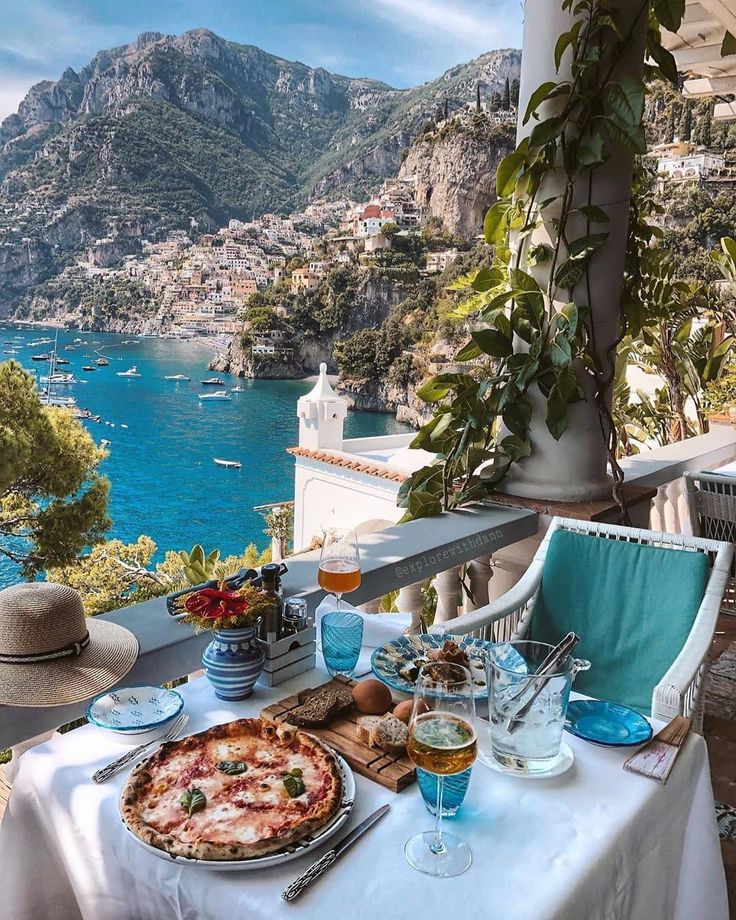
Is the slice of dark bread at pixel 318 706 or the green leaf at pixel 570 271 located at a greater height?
the green leaf at pixel 570 271

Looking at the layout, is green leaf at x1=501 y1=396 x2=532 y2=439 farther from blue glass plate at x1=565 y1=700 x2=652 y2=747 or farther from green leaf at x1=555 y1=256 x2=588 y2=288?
blue glass plate at x1=565 y1=700 x2=652 y2=747

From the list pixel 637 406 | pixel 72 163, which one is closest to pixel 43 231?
pixel 72 163

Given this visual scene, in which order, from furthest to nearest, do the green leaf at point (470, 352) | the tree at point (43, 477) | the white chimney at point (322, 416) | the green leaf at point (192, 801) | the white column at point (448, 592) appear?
1. the white chimney at point (322, 416)
2. the tree at point (43, 477)
3. the green leaf at point (470, 352)
4. the white column at point (448, 592)
5. the green leaf at point (192, 801)

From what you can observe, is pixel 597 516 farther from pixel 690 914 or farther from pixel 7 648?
pixel 7 648

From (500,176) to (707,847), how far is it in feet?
A: 5.02

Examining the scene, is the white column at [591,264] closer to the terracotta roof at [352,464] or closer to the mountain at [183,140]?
the terracotta roof at [352,464]

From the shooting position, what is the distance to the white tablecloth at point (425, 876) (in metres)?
0.69

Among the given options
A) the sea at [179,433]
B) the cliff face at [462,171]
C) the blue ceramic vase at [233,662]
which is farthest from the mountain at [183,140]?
the blue ceramic vase at [233,662]

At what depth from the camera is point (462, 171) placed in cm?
3484

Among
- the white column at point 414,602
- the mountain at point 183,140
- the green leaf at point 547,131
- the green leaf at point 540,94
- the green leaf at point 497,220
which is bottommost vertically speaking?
the white column at point 414,602

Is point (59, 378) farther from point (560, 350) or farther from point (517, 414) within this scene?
point (560, 350)

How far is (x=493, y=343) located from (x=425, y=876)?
1455 millimetres

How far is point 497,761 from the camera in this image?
905 millimetres

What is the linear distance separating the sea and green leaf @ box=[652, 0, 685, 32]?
30659 millimetres
